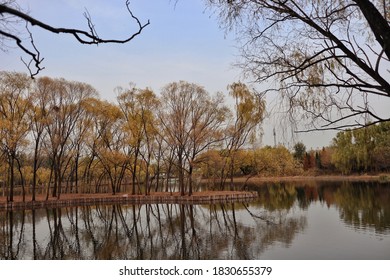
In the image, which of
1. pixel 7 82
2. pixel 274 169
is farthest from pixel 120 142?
pixel 274 169

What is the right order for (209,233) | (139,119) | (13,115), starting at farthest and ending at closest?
(139,119), (13,115), (209,233)

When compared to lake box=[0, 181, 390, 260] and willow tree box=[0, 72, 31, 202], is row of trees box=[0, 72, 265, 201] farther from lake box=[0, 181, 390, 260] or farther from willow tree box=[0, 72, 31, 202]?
lake box=[0, 181, 390, 260]

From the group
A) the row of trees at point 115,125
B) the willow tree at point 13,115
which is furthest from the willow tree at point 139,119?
the willow tree at point 13,115

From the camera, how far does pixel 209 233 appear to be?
40.1ft

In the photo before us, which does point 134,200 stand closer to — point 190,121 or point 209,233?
point 190,121

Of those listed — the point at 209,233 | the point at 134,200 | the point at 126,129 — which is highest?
the point at 126,129

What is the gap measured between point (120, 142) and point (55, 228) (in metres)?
14.7

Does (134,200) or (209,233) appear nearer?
(209,233)

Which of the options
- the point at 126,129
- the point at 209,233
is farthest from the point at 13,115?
the point at 209,233

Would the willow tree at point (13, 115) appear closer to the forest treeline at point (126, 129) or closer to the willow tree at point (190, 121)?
the forest treeline at point (126, 129)

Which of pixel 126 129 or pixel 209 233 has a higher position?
pixel 126 129

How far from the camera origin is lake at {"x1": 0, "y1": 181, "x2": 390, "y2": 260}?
9062 mm

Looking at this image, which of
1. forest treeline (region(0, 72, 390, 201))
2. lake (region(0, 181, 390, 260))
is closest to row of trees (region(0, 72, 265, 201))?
forest treeline (region(0, 72, 390, 201))

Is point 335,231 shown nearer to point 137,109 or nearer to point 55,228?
point 55,228
